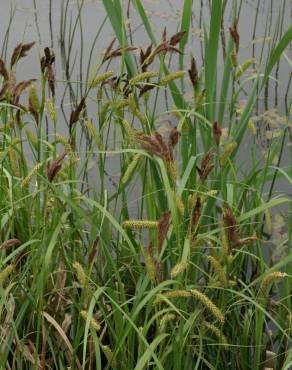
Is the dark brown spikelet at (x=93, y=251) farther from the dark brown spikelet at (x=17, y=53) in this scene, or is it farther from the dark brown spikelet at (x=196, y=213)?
the dark brown spikelet at (x=17, y=53)

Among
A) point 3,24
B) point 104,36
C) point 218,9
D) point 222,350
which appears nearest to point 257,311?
point 222,350

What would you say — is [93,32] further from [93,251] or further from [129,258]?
[93,251]

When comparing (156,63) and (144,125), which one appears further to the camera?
(156,63)

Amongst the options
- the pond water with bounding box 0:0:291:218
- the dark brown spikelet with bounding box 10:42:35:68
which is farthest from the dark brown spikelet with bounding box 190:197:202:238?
the pond water with bounding box 0:0:291:218

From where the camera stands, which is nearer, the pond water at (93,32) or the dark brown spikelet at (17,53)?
the dark brown spikelet at (17,53)

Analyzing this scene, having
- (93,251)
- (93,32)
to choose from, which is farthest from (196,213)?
(93,32)

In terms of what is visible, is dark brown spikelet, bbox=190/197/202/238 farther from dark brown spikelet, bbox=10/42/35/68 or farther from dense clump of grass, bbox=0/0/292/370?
dark brown spikelet, bbox=10/42/35/68

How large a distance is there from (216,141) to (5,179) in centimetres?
67

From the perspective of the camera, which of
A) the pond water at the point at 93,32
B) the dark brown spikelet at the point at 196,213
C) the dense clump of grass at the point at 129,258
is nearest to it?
the dark brown spikelet at the point at 196,213

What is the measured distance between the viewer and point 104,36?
275cm

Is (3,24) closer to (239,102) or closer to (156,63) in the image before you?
(156,63)

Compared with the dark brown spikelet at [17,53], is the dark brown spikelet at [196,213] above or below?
below

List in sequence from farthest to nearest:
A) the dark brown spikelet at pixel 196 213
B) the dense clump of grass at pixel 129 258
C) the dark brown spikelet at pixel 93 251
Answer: the dense clump of grass at pixel 129 258 < the dark brown spikelet at pixel 93 251 < the dark brown spikelet at pixel 196 213

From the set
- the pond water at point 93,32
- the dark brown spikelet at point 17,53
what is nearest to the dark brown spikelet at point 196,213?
the dark brown spikelet at point 17,53
